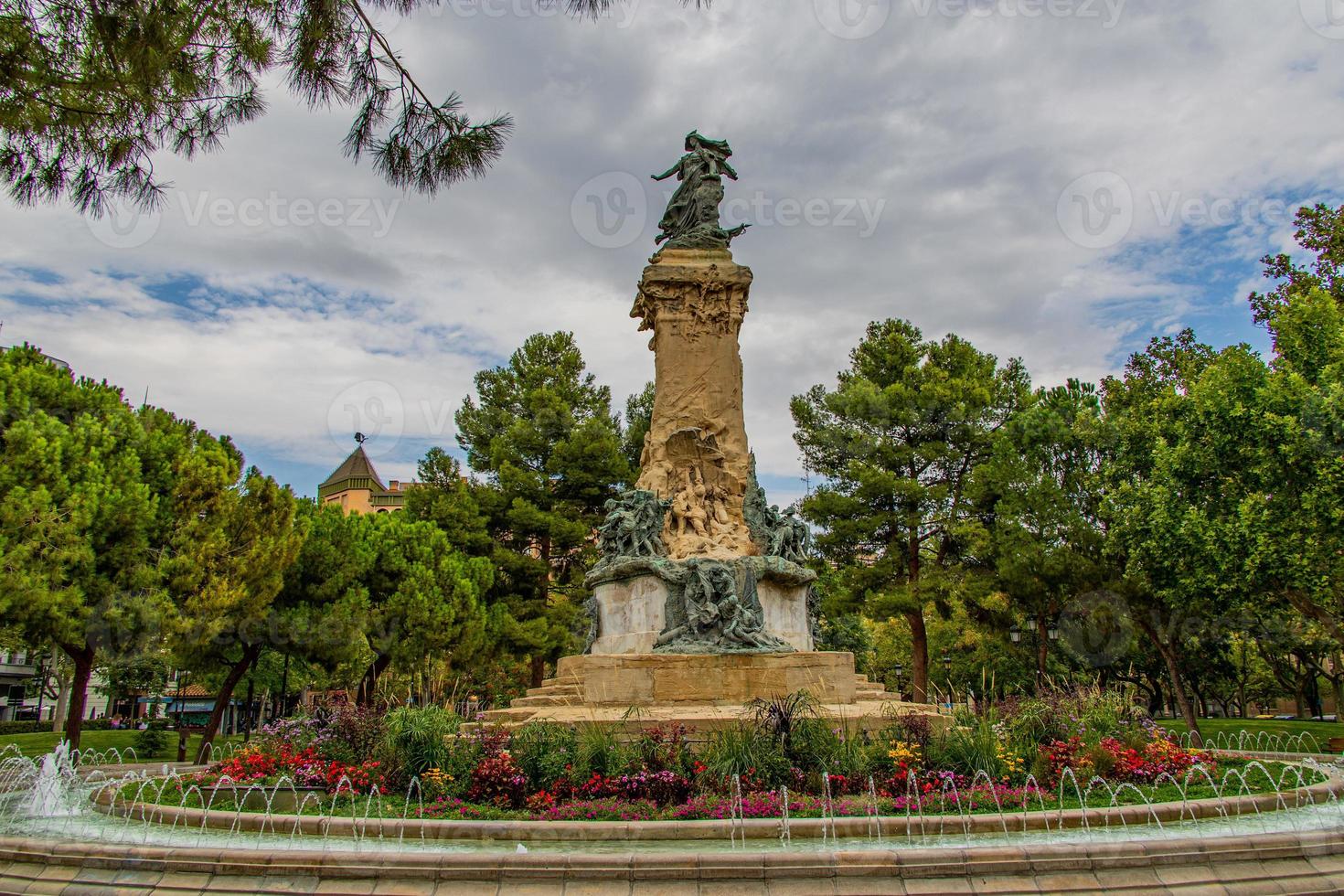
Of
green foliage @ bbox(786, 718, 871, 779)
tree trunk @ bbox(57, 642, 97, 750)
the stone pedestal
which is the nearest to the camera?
green foliage @ bbox(786, 718, 871, 779)

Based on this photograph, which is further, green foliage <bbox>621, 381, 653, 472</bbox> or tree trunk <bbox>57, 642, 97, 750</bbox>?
green foliage <bbox>621, 381, 653, 472</bbox>

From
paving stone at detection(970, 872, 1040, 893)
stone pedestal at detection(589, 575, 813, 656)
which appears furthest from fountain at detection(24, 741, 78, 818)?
paving stone at detection(970, 872, 1040, 893)

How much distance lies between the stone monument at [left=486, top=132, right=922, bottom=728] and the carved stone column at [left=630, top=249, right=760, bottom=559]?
3cm

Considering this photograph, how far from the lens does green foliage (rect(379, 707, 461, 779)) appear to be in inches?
411

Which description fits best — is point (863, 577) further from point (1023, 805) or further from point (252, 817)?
point (252, 817)

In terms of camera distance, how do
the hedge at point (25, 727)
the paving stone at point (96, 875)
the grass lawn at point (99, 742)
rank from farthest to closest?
1. the hedge at point (25, 727)
2. the grass lawn at point (99, 742)
3. the paving stone at point (96, 875)

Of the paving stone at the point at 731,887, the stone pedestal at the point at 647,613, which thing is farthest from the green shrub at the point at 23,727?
the paving stone at the point at 731,887

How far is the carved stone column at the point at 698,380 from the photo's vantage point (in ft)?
56.9

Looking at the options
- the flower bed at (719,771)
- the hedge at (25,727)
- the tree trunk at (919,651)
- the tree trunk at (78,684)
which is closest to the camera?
the flower bed at (719,771)

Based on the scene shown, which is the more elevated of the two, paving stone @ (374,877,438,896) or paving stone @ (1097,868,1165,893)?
paving stone @ (1097,868,1165,893)

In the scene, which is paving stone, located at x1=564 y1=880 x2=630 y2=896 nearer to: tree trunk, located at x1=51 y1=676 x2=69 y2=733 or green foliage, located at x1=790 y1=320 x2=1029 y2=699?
green foliage, located at x1=790 y1=320 x2=1029 y2=699

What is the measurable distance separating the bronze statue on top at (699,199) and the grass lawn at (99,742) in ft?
71.6

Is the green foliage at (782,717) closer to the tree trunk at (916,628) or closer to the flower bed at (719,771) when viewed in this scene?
the flower bed at (719,771)

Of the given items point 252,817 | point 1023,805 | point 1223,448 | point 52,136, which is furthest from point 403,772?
point 1223,448
